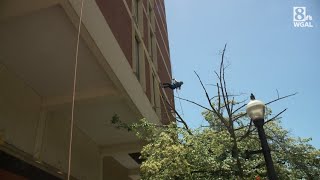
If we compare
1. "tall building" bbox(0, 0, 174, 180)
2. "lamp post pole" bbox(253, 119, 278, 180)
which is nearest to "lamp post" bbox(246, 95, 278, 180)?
"lamp post pole" bbox(253, 119, 278, 180)

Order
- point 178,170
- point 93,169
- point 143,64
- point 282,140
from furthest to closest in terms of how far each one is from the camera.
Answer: point 143,64
point 93,169
point 282,140
point 178,170

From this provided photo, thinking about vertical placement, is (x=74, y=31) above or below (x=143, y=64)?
below

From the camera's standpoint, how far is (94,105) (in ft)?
36.0

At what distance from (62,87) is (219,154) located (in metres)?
4.38

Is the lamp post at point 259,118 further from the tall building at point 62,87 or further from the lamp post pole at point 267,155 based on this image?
the tall building at point 62,87

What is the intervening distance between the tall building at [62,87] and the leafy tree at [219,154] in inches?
63.4

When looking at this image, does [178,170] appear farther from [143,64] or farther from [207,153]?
[143,64]

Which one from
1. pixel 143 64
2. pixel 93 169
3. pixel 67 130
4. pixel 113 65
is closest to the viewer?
pixel 113 65

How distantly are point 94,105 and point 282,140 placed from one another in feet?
17.2

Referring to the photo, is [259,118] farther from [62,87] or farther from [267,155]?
[62,87]

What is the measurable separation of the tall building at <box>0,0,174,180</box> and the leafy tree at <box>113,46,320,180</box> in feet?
5.28

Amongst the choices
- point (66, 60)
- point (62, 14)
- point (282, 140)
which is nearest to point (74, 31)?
point (62, 14)

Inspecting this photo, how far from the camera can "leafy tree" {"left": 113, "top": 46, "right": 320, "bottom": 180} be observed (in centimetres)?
A: 853

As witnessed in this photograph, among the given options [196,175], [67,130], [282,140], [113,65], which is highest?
[113,65]
